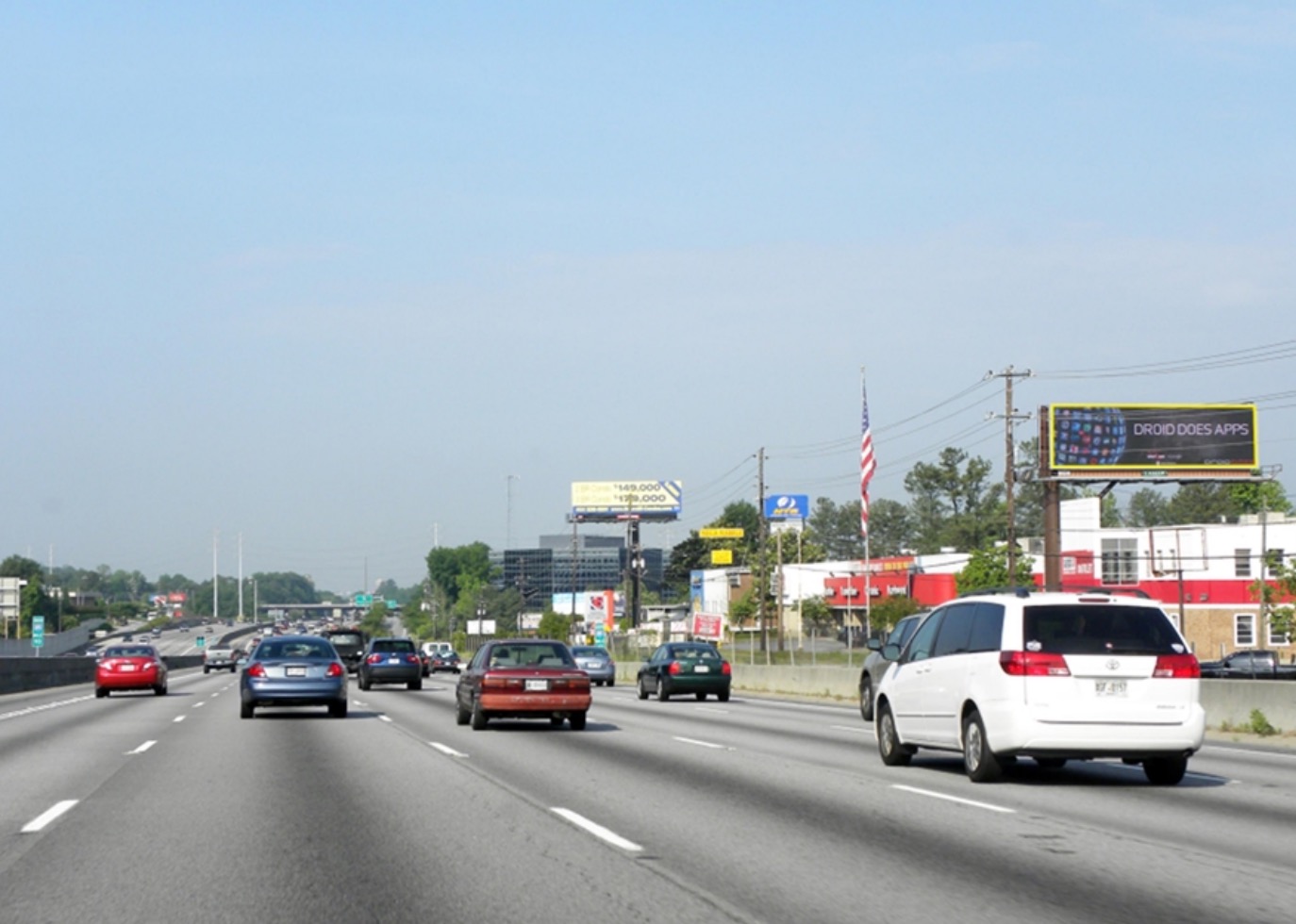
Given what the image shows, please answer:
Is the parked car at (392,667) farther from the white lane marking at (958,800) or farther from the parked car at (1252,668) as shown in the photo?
the white lane marking at (958,800)

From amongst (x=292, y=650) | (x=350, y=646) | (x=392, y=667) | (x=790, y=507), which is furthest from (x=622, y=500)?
(x=292, y=650)

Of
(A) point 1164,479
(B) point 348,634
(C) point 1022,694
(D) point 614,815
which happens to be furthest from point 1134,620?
(A) point 1164,479

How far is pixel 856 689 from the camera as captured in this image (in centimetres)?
4484

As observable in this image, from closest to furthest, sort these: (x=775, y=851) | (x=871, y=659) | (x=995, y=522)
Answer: (x=775, y=851) → (x=871, y=659) → (x=995, y=522)

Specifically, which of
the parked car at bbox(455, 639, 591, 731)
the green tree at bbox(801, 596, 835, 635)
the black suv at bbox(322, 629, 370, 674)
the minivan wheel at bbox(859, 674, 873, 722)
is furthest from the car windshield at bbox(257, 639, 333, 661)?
the green tree at bbox(801, 596, 835, 635)

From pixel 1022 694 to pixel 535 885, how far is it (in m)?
7.16

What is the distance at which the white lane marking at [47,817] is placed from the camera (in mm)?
13320

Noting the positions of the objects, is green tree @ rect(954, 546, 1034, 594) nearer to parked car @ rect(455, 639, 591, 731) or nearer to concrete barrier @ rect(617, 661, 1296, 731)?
concrete barrier @ rect(617, 661, 1296, 731)

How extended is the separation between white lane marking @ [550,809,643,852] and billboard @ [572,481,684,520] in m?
151

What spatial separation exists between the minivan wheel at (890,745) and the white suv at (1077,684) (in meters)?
2.20

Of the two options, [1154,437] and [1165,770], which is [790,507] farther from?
[1165,770]

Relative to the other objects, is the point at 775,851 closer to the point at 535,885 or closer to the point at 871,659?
the point at 535,885

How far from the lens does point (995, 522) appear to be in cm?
19325

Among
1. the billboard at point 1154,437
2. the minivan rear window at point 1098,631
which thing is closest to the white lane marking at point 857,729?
the minivan rear window at point 1098,631
